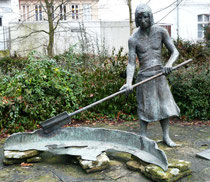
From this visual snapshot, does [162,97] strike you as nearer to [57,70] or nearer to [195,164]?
[195,164]

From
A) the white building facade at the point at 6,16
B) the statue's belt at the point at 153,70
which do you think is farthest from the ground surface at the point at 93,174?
the white building facade at the point at 6,16

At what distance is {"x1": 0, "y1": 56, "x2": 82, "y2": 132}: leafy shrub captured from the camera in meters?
6.21

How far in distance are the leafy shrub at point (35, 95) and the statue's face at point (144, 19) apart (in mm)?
3064

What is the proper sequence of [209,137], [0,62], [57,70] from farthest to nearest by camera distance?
[0,62]
[57,70]
[209,137]

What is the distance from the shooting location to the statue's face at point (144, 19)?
4.23m

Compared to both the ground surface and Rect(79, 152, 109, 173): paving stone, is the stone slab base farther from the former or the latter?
Rect(79, 152, 109, 173): paving stone

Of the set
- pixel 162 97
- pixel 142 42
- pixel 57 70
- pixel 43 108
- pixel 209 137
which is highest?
pixel 142 42

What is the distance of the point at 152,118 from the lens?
4.49 metres

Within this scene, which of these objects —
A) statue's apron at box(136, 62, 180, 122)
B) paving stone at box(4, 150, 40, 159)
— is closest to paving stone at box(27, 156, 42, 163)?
paving stone at box(4, 150, 40, 159)

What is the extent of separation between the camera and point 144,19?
167 inches

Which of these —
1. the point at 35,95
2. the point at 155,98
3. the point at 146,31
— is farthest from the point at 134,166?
the point at 35,95

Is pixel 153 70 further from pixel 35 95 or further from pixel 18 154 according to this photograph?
pixel 35 95

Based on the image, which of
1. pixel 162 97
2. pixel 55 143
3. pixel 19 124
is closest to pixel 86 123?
pixel 19 124

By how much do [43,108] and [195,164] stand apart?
3.78 meters
